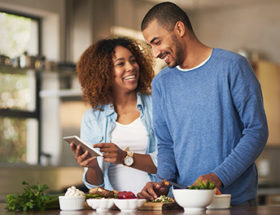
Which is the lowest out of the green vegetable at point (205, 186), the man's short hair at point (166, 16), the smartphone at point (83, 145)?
the green vegetable at point (205, 186)

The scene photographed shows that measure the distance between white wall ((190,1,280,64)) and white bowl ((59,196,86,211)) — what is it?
17.7 feet

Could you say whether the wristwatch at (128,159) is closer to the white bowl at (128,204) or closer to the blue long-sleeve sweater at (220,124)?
the blue long-sleeve sweater at (220,124)

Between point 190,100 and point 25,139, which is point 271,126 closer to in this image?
point 25,139

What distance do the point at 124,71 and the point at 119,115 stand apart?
24 centimetres

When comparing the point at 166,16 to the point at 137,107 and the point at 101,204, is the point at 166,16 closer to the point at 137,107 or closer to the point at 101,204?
the point at 137,107

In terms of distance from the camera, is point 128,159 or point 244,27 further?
point 244,27

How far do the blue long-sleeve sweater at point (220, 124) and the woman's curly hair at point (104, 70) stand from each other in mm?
628

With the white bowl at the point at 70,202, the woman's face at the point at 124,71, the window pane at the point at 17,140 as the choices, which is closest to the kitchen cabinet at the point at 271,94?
the window pane at the point at 17,140

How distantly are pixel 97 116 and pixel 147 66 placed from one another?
42cm

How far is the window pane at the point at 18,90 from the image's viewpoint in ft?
18.2

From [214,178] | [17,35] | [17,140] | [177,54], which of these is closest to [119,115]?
[177,54]

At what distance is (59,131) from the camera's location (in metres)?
5.84

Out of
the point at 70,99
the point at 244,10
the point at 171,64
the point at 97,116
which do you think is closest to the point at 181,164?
the point at 171,64

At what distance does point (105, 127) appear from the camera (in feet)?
9.14
